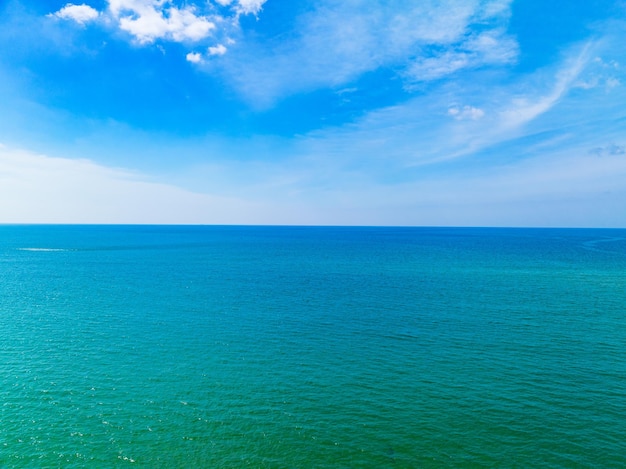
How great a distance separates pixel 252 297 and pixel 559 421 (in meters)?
60.1

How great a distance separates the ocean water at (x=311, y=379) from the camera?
30062mm

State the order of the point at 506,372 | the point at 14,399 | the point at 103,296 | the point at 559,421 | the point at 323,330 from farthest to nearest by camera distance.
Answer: the point at 103,296 < the point at 323,330 < the point at 506,372 < the point at 14,399 < the point at 559,421

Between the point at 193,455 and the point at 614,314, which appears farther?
the point at 614,314

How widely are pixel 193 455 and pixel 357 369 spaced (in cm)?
2148

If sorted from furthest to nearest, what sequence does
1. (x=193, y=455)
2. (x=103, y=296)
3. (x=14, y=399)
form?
(x=103, y=296)
(x=14, y=399)
(x=193, y=455)

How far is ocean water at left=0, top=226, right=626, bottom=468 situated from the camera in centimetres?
3006

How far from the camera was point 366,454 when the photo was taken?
97.5 feet

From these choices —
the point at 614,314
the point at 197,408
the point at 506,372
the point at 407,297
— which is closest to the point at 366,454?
the point at 197,408

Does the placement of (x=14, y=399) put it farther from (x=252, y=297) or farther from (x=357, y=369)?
(x=252, y=297)

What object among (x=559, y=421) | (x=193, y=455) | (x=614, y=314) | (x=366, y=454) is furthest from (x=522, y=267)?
(x=193, y=455)

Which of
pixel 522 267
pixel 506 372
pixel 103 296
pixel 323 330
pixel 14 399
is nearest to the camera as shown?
pixel 14 399

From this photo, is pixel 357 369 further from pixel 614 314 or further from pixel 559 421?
pixel 614 314

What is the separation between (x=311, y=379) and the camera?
4184 centimetres

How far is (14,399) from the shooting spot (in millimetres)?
36031
